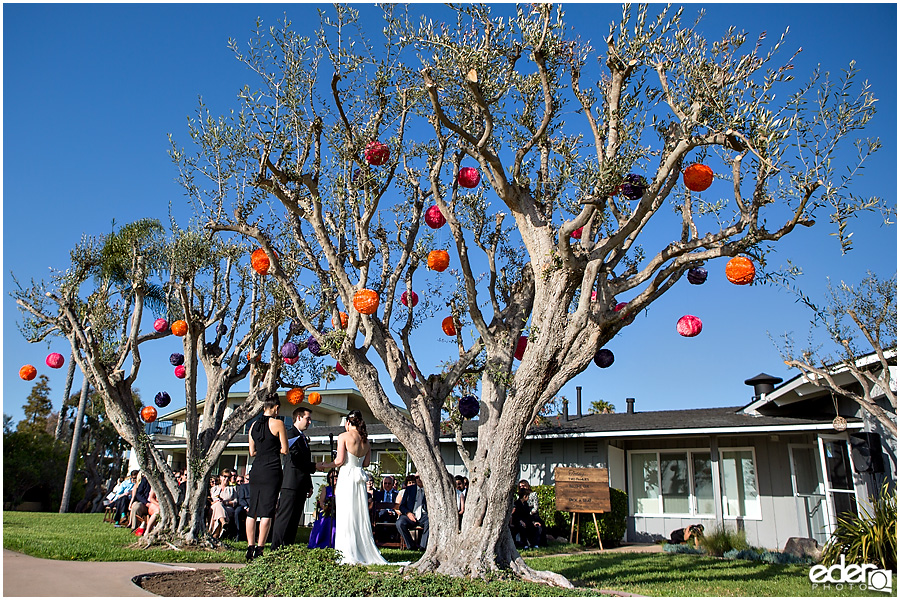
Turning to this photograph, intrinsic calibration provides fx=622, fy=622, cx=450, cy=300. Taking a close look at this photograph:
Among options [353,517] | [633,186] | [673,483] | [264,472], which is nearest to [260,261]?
[264,472]

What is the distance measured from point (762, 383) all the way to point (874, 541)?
344 inches

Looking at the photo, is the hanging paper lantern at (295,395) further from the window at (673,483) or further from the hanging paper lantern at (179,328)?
the window at (673,483)

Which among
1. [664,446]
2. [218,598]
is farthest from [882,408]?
[218,598]

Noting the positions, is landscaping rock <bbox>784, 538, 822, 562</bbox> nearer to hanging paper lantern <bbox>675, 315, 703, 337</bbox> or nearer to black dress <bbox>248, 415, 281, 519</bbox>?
hanging paper lantern <bbox>675, 315, 703, 337</bbox>

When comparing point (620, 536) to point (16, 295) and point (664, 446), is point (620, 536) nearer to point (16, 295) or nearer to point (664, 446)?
point (664, 446)

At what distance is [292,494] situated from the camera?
727cm

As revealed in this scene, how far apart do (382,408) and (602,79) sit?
4.98 meters

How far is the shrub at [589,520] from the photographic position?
14.7m

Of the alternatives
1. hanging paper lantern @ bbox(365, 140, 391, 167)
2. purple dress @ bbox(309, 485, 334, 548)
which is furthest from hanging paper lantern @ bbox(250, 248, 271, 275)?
purple dress @ bbox(309, 485, 334, 548)

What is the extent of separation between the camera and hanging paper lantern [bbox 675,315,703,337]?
7748 mm

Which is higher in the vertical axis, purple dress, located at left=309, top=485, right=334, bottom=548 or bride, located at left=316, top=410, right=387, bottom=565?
bride, located at left=316, top=410, right=387, bottom=565

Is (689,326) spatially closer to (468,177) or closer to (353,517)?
(468,177)

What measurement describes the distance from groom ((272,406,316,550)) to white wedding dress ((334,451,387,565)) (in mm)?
456

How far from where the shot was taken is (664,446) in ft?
54.5
